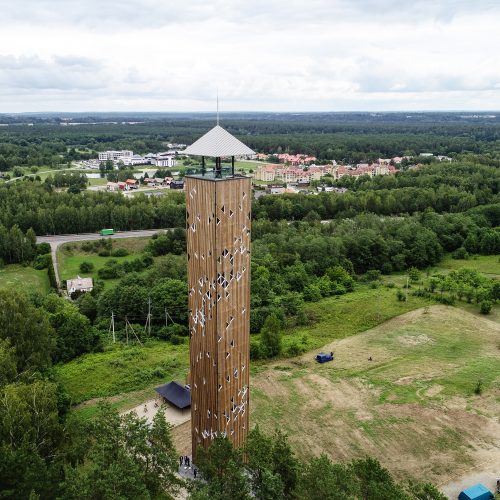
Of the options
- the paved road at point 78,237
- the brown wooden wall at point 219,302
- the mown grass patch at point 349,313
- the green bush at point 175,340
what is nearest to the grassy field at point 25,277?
the paved road at point 78,237

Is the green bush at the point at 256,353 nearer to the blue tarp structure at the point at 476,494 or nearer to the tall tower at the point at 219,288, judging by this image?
the tall tower at the point at 219,288

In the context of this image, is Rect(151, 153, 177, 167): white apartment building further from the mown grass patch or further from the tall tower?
the tall tower

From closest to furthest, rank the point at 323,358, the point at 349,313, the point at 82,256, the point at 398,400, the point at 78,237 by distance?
the point at 398,400, the point at 323,358, the point at 349,313, the point at 82,256, the point at 78,237

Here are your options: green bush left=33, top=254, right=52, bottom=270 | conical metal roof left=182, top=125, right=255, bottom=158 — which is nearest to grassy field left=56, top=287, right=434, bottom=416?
conical metal roof left=182, top=125, right=255, bottom=158

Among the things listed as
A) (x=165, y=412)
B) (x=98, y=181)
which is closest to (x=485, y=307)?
(x=165, y=412)

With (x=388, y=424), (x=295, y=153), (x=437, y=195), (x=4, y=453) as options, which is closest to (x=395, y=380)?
(x=388, y=424)

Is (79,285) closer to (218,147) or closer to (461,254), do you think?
(218,147)
